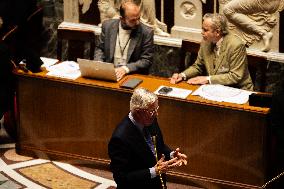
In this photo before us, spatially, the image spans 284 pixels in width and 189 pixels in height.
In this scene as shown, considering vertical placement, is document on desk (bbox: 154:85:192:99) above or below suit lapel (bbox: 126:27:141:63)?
below

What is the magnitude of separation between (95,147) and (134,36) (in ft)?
3.83

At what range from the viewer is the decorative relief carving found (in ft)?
25.7

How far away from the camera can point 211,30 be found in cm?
621

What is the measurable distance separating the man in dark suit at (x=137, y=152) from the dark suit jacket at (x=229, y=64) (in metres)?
1.92

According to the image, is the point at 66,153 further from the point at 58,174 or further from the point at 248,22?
the point at 248,22

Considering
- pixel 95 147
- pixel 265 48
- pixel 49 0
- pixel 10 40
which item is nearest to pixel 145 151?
pixel 95 147

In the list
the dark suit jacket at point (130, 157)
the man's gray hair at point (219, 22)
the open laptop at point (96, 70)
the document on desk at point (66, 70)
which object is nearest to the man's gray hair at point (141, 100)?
the dark suit jacket at point (130, 157)

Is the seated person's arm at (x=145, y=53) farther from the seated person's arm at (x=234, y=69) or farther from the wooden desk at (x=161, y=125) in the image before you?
the seated person's arm at (x=234, y=69)

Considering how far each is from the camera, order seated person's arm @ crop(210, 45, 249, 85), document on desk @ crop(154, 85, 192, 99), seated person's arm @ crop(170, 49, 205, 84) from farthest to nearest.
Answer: seated person's arm @ crop(170, 49, 205, 84) < seated person's arm @ crop(210, 45, 249, 85) < document on desk @ crop(154, 85, 192, 99)

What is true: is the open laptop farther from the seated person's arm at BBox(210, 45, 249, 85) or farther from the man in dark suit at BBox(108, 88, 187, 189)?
the man in dark suit at BBox(108, 88, 187, 189)

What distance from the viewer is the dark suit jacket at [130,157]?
4.44 meters

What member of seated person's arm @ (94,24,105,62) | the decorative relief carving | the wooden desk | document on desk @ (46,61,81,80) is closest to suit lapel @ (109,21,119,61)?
seated person's arm @ (94,24,105,62)

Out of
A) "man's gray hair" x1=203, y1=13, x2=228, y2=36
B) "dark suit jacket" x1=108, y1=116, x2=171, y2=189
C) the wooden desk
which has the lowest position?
the wooden desk

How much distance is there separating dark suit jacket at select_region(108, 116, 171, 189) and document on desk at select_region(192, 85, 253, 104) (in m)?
1.60
